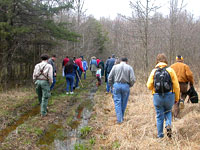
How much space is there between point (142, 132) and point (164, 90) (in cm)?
121

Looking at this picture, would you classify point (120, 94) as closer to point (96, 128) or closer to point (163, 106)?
point (96, 128)

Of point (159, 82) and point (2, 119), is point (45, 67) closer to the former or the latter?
point (2, 119)

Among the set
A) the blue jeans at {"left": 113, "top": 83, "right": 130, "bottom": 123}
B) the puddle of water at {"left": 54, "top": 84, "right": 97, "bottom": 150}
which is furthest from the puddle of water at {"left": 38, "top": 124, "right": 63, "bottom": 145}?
the blue jeans at {"left": 113, "top": 83, "right": 130, "bottom": 123}

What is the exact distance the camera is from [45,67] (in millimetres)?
6715

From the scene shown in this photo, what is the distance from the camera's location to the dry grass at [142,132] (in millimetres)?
4020

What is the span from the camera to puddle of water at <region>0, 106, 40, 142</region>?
5.14m

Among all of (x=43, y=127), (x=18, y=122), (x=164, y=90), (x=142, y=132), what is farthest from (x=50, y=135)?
(x=164, y=90)

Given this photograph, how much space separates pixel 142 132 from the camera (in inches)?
191

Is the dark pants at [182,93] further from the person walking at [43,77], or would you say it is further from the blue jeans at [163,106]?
the person walking at [43,77]

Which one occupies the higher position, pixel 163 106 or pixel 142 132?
pixel 163 106

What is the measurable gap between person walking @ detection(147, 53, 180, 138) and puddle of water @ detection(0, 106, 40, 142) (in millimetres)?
3542

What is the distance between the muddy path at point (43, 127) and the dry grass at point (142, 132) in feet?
2.30

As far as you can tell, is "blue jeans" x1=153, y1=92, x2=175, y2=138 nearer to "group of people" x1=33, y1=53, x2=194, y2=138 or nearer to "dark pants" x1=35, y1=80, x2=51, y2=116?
"group of people" x1=33, y1=53, x2=194, y2=138

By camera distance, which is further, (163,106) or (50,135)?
(50,135)
